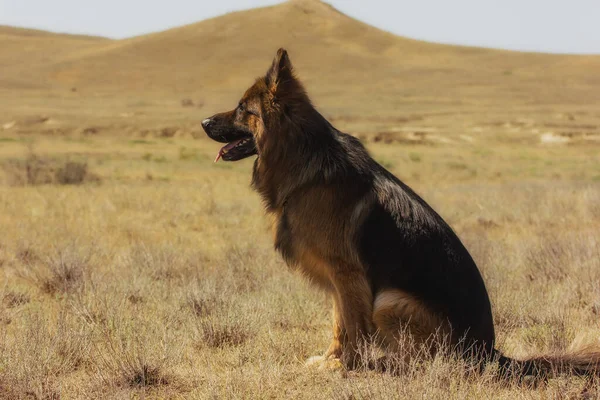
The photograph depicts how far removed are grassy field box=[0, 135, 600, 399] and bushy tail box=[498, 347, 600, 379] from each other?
0.42 feet

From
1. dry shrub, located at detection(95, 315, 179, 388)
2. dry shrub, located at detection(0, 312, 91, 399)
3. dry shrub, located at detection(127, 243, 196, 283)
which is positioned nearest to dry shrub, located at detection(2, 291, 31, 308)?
dry shrub, located at detection(127, 243, 196, 283)

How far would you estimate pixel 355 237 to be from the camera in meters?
4.24

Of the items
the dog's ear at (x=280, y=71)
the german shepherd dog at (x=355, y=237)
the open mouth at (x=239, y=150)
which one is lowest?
the german shepherd dog at (x=355, y=237)

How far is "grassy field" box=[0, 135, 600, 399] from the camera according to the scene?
3941 millimetres

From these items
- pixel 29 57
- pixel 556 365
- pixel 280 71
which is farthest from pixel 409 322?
pixel 29 57

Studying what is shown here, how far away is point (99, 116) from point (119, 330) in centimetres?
3991

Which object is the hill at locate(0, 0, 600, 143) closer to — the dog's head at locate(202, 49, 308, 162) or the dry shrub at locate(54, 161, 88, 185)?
the dry shrub at locate(54, 161, 88, 185)

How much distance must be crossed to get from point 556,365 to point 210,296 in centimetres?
300

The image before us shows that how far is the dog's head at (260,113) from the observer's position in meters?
4.52

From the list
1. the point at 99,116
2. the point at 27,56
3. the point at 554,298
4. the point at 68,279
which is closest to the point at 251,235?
the point at 68,279

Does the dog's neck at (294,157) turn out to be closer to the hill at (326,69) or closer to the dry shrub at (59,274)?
the dry shrub at (59,274)

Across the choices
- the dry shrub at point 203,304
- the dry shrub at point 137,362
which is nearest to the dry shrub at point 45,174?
the dry shrub at point 203,304

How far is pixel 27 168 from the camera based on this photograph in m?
16.3

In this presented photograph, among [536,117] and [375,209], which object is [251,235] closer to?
[375,209]
